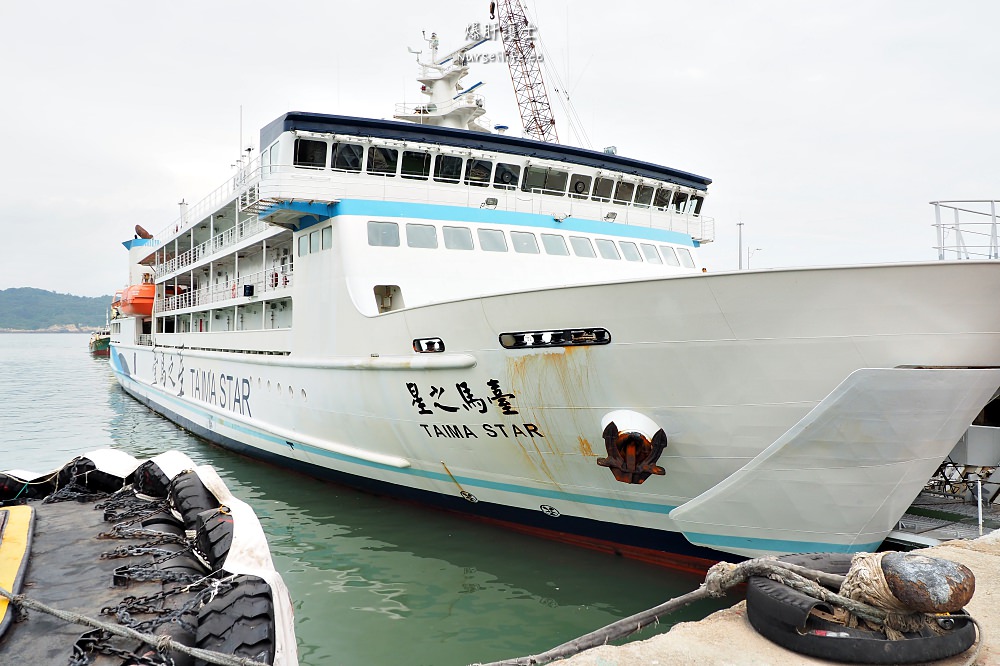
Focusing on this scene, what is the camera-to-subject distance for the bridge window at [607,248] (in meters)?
11.0

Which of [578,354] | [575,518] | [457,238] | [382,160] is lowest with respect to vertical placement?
[575,518]

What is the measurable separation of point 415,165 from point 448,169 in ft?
1.85

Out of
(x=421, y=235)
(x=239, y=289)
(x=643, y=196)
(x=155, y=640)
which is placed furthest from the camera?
(x=239, y=289)

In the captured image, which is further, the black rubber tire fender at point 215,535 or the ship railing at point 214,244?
the ship railing at point 214,244

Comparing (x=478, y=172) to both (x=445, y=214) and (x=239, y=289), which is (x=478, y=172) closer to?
(x=445, y=214)

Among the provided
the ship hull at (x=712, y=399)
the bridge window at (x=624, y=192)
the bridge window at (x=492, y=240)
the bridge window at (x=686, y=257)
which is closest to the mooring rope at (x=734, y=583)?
the ship hull at (x=712, y=399)

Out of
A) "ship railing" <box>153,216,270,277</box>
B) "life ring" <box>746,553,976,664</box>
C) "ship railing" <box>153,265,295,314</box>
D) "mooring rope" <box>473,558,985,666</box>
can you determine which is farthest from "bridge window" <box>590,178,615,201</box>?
"life ring" <box>746,553,976,664</box>

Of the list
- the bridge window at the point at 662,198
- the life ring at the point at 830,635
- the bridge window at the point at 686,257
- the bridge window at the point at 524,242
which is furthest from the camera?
the bridge window at the point at 662,198

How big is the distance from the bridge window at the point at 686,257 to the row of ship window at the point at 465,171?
1064 mm

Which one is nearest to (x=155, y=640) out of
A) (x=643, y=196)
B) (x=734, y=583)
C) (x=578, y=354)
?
(x=734, y=583)

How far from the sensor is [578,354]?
6.56m

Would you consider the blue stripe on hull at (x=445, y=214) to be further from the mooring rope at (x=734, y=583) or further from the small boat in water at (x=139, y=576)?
the mooring rope at (x=734, y=583)

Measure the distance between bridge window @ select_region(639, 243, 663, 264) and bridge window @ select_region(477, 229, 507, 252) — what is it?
2.76m

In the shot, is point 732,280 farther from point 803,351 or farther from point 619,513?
point 619,513
